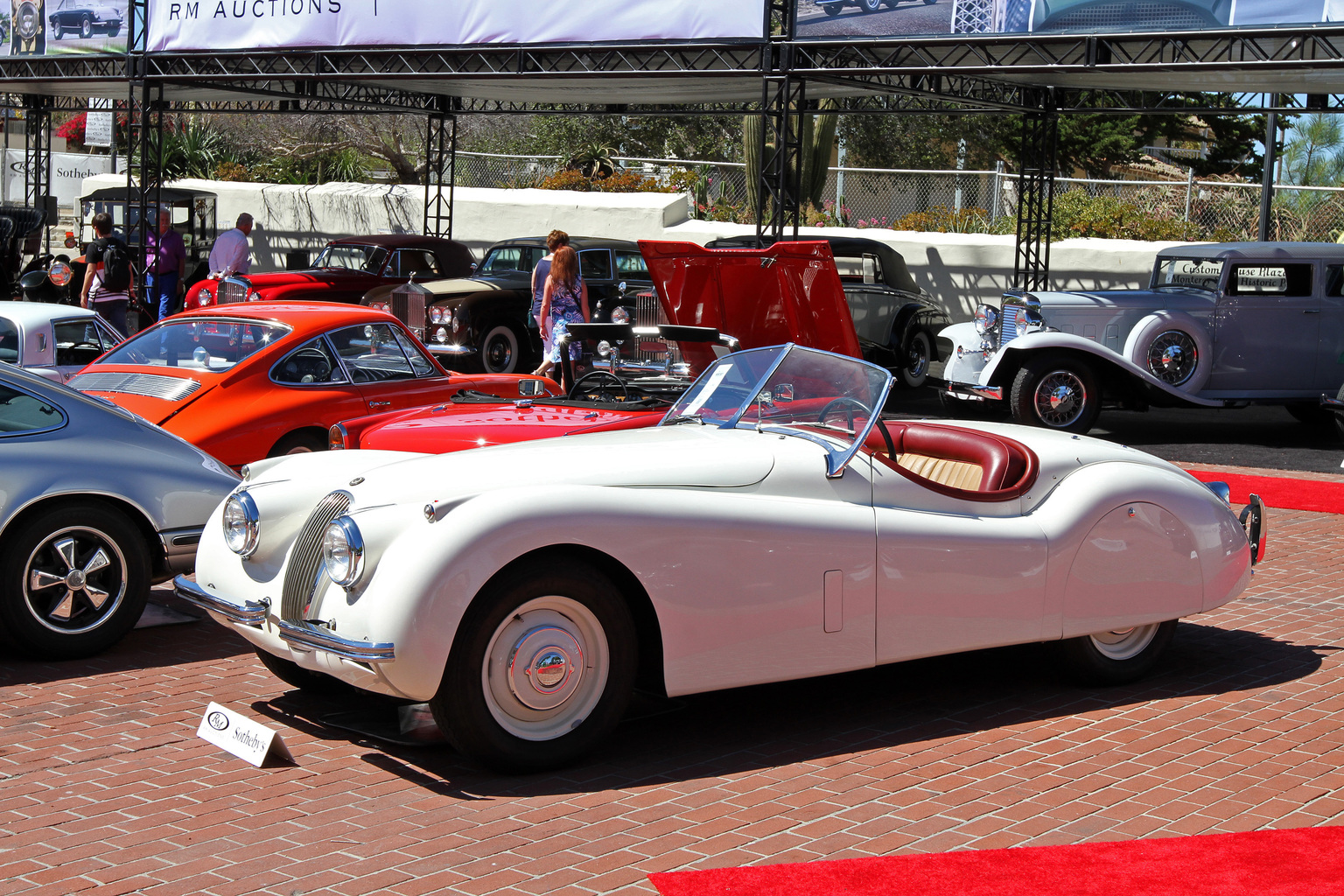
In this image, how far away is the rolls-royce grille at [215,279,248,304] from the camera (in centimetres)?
1409

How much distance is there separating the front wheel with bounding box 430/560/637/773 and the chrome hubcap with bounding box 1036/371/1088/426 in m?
9.44

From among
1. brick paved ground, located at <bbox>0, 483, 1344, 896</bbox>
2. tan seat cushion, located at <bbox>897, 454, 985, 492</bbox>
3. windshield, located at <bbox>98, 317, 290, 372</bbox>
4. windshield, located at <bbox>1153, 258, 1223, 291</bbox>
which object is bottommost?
brick paved ground, located at <bbox>0, 483, 1344, 896</bbox>

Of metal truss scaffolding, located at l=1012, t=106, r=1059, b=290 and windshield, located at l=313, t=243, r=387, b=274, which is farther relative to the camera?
metal truss scaffolding, located at l=1012, t=106, r=1059, b=290

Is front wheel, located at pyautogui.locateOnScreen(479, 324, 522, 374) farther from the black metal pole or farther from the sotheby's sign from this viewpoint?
the sotheby's sign

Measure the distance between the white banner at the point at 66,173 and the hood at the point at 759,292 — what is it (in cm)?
2886

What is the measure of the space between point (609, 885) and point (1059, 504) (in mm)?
2582

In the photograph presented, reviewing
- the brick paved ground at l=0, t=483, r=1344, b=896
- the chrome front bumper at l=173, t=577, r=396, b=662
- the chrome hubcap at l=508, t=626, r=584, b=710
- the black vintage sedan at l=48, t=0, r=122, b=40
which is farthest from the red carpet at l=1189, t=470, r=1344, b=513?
the black vintage sedan at l=48, t=0, r=122, b=40

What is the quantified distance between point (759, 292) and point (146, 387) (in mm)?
4472

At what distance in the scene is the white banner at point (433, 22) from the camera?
45.2 ft

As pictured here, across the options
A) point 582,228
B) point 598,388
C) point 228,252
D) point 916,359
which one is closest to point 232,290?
point 228,252

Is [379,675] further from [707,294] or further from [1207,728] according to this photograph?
[707,294]

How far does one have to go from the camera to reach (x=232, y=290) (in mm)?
14180

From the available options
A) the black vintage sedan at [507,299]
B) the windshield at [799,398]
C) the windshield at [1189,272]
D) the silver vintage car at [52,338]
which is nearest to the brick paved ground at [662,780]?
the windshield at [799,398]

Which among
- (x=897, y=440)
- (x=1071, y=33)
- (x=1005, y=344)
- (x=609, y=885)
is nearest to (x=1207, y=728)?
(x=897, y=440)
